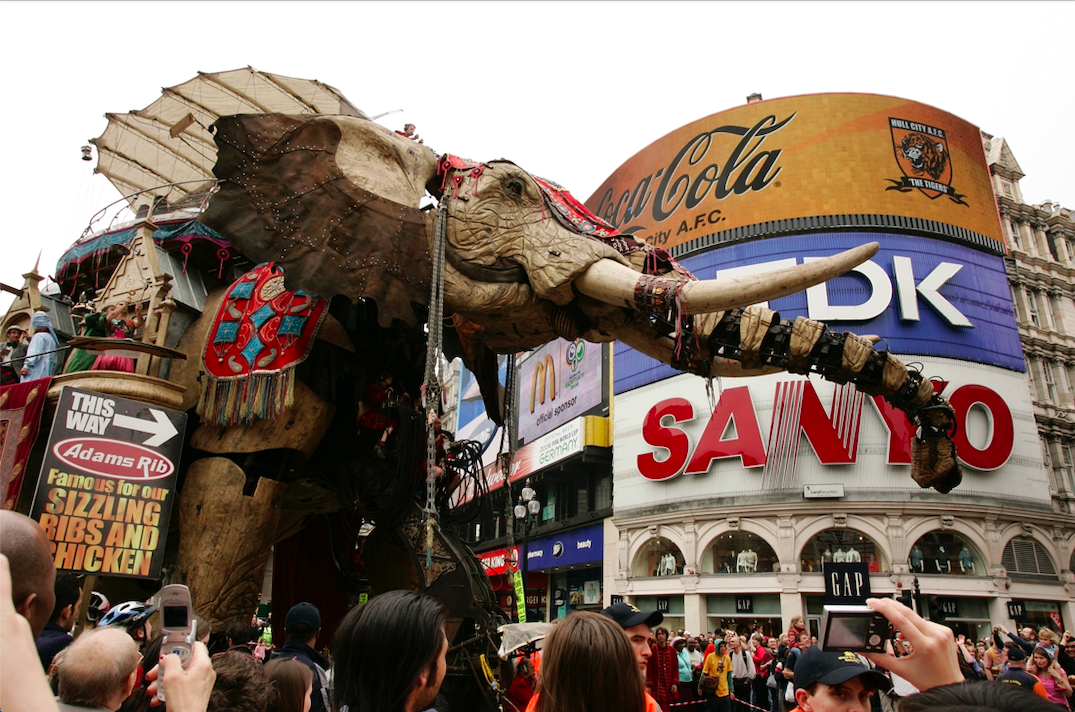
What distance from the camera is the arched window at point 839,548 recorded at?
837 inches

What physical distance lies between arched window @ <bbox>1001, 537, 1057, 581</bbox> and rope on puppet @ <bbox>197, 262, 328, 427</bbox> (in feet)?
75.0

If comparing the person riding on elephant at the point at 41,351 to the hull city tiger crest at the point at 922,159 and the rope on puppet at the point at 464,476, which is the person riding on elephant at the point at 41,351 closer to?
the rope on puppet at the point at 464,476

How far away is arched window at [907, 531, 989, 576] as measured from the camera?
21.2 meters

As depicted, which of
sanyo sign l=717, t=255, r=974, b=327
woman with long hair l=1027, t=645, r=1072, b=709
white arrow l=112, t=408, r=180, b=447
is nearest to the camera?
white arrow l=112, t=408, r=180, b=447

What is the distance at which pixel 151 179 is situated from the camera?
14.4 m

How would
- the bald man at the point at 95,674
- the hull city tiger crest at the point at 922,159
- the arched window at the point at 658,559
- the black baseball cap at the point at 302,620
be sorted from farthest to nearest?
the hull city tiger crest at the point at 922,159
the arched window at the point at 658,559
the black baseball cap at the point at 302,620
the bald man at the point at 95,674

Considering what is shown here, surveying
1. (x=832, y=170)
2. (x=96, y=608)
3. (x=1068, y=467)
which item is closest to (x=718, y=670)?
(x=96, y=608)

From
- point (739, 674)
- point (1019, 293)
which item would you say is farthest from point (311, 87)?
point (1019, 293)

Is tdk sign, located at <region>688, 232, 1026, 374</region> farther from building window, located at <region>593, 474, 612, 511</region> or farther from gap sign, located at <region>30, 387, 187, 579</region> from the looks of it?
gap sign, located at <region>30, 387, 187, 579</region>

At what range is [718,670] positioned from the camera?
10.2 metres

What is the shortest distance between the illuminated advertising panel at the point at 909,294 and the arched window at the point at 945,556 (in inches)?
216

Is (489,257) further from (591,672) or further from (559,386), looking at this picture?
(559,386)

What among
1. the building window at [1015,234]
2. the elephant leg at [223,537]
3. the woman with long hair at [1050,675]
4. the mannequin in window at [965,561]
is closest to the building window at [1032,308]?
the building window at [1015,234]

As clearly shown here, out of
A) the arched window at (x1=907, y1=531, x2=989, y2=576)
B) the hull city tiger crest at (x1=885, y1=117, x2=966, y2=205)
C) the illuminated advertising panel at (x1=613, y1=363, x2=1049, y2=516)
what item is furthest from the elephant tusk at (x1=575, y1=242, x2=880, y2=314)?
the hull city tiger crest at (x1=885, y1=117, x2=966, y2=205)
